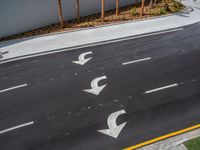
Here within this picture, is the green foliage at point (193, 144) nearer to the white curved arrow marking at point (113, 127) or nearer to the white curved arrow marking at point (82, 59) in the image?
the white curved arrow marking at point (113, 127)

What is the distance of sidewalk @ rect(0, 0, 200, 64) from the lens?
65.9 ft

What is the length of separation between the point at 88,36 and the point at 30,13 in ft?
14.9

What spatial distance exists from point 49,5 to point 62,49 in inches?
153

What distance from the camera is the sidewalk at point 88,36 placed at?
65.9 ft

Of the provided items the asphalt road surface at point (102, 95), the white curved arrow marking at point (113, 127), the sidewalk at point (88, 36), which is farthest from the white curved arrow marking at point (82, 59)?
the white curved arrow marking at point (113, 127)

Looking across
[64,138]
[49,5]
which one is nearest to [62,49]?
[49,5]

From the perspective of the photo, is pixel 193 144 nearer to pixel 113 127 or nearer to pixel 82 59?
pixel 113 127

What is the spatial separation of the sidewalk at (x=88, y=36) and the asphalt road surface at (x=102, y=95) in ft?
3.06

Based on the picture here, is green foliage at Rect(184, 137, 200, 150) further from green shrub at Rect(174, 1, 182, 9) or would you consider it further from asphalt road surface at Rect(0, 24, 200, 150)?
green shrub at Rect(174, 1, 182, 9)

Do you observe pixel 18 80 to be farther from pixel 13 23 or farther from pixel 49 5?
pixel 49 5

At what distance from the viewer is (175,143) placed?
13094 millimetres

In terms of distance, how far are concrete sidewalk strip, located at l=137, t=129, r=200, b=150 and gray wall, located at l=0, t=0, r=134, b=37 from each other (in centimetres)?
1327

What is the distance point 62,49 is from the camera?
20.1m

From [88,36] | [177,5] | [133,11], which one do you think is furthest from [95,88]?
[177,5]
